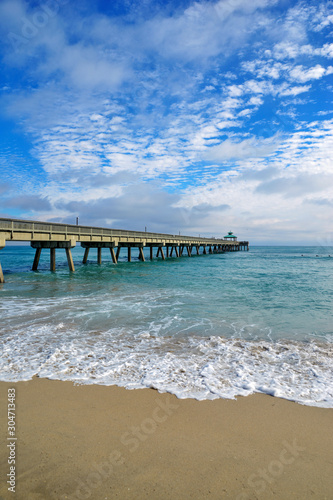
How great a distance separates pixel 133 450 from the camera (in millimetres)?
3365

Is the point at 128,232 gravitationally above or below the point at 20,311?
above

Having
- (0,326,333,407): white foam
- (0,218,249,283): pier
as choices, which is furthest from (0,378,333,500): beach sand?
(0,218,249,283): pier

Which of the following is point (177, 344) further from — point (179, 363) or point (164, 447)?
point (164, 447)

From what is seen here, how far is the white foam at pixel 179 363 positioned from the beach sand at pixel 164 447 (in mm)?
468

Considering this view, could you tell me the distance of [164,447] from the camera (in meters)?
3.43

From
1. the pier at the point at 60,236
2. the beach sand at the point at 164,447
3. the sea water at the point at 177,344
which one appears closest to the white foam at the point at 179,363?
the sea water at the point at 177,344

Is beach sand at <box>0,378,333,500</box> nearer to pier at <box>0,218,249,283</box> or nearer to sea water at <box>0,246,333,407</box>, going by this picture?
sea water at <box>0,246,333,407</box>

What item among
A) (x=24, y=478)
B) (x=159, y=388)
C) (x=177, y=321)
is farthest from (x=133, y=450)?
(x=177, y=321)

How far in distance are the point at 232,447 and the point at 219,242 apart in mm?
84254

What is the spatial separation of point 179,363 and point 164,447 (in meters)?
2.76

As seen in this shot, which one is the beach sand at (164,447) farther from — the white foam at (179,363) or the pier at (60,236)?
the pier at (60,236)

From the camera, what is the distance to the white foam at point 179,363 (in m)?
5.05

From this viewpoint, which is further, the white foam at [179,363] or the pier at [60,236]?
the pier at [60,236]

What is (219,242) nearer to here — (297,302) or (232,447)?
(297,302)
